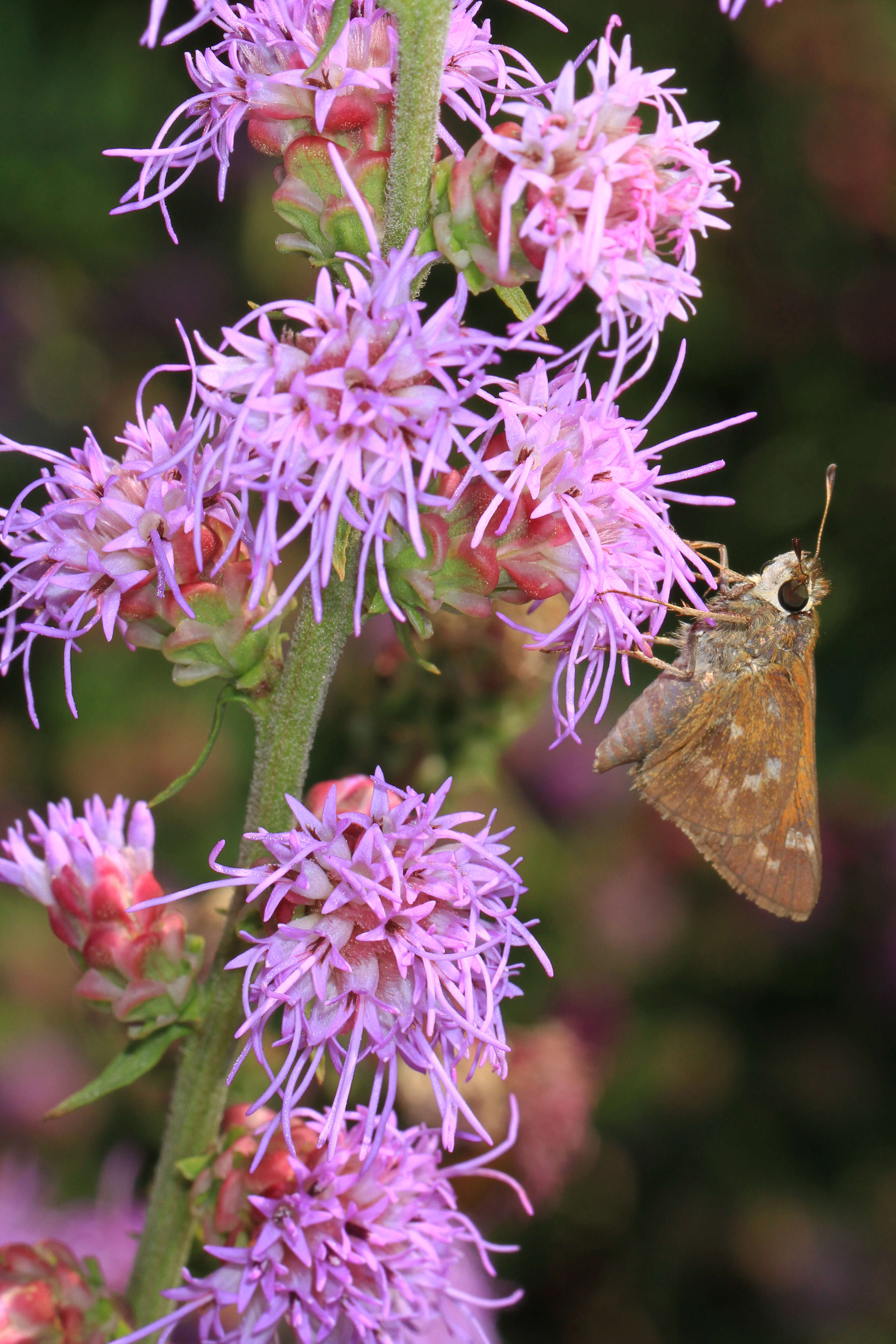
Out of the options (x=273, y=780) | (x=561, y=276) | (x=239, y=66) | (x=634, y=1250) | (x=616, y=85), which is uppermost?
(x=239, y=66)

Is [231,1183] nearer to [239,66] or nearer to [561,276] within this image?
[561,276]

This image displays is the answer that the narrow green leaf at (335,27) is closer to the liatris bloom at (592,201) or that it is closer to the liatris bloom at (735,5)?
the liatris bloom at (592,201)

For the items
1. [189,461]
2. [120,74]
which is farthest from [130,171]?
[189,461]

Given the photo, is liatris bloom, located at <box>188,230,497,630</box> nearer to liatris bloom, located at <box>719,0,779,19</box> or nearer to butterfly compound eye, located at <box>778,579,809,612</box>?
liatris bloom, located at <box>719,0,779,19</box>

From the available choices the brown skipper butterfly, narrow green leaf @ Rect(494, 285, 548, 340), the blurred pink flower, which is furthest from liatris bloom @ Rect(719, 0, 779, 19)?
the blurred pink flower

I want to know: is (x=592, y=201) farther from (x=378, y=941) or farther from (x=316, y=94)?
(x=378, y=941)

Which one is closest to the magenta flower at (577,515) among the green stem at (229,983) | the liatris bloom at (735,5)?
the green stem at (229,983)

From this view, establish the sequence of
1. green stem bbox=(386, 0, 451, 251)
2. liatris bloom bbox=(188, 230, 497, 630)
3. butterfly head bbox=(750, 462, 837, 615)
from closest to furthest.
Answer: liatris bloom bbox=(188, 230, 497, 630) < green stem bbox=(386, 0, 451, 251) < butterfly head bbox=(750, 462, 837, 615)
